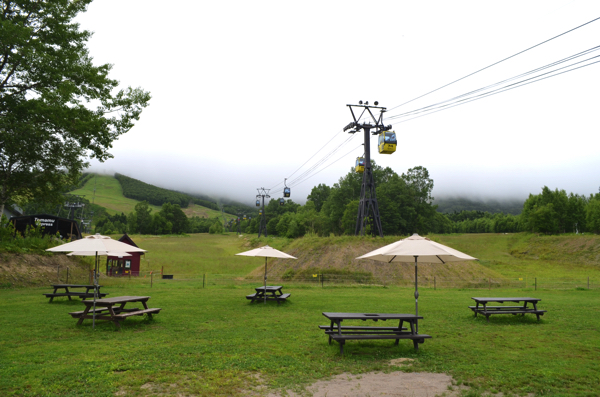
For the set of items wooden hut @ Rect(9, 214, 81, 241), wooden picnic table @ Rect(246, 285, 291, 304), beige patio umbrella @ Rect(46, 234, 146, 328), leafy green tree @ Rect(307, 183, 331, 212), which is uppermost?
leafy green tree @ Rect(307, 183, 331, 212)

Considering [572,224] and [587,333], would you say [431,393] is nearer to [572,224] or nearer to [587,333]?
[587,333]

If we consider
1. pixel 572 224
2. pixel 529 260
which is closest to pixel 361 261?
pixel 529 260

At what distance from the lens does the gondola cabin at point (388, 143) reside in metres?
24.5

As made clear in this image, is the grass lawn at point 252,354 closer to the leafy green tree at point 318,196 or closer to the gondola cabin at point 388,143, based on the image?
the gondola cabin at point 388,143

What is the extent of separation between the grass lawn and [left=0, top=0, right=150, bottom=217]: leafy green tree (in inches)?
407

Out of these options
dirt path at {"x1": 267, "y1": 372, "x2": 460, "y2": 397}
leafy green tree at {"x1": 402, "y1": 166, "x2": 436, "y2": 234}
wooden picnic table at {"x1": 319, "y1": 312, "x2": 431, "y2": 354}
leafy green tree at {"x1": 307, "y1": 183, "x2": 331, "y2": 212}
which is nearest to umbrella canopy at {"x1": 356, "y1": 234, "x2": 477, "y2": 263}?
wooden picnic table at {"x1": 319, "y1": 312, "x2": 431, "y2": 354}

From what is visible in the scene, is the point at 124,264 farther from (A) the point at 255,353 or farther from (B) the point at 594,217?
(B) the point at 594,217

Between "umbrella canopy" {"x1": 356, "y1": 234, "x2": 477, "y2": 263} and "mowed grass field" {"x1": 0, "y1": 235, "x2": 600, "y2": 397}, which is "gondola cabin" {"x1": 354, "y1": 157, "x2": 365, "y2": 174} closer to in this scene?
"mowed grass field" {"x1": 0, "y1": 235, "x2": 600, "y2": 397}

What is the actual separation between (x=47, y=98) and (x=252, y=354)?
17372 millimetres

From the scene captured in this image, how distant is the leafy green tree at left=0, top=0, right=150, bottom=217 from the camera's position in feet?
59.3

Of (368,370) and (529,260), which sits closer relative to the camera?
(368,370)

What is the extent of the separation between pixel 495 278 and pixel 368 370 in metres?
31.9

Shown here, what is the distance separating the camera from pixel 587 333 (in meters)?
10.4

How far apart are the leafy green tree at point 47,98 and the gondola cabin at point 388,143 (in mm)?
15082
